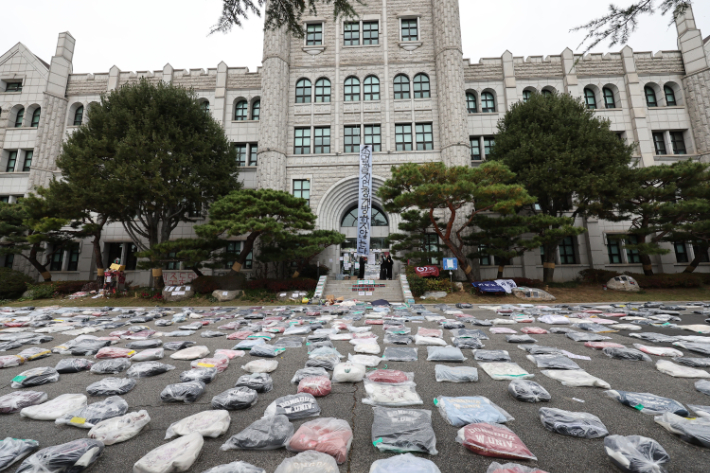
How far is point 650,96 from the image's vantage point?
19.4 m

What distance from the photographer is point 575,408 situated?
2441mm

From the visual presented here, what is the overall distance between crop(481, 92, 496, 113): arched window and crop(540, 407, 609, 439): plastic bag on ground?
21.0m

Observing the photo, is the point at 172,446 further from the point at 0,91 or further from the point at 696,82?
the point at 0,91

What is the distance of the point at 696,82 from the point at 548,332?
25474 millimetres

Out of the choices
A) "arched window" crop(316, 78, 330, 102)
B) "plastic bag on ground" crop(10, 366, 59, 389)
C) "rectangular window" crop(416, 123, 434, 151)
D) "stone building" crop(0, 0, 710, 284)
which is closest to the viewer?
"plastic bag on ground" crop(10, 366, 59, 389)

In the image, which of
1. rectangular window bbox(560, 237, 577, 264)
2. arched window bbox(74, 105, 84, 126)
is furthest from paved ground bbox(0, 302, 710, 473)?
arched window bbox(74, 105, 84, 126)

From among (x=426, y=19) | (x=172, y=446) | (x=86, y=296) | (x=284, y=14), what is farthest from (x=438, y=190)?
(x=86, y=296)

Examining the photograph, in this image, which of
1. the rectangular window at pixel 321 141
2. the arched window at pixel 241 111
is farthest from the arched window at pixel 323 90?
the arched window at pixel 241 111

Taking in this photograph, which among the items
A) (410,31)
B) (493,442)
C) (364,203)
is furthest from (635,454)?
(410,31)

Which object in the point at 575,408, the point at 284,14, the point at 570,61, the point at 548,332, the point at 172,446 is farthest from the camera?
the point at 570,61

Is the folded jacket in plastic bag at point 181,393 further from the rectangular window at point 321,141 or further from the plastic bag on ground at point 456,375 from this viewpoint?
the rectangular window at point 321,141

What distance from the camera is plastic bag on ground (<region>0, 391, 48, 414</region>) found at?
246 cm

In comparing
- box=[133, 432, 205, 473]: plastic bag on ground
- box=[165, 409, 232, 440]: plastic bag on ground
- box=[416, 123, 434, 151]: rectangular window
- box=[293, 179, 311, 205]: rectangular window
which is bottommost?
box=[165, 409, 232, 440]: plastic bag on ground

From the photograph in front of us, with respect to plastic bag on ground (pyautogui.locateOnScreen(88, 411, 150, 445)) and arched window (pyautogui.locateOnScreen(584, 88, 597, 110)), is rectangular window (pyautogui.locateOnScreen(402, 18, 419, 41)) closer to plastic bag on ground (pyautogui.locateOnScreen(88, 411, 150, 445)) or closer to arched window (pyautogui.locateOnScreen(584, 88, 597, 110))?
arched window (pyautogui.locateOnScreen(584, 88, 597, 110))
